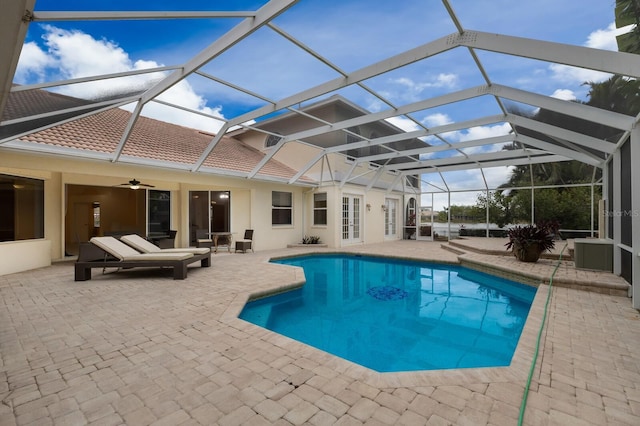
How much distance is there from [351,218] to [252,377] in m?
12.3

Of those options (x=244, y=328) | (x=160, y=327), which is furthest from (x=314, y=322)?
(x=160, y=327)

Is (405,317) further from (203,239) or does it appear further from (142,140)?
(142,140)

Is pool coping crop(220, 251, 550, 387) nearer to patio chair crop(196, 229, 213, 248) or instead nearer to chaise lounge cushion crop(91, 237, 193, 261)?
chaise lounge cushion crop(91, 237, 193, 261)

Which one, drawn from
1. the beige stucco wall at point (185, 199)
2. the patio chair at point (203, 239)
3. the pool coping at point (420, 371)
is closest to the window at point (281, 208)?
the beige stucco wall at point (185, 199)

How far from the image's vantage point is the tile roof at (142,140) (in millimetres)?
7351

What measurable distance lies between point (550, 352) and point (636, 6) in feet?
12.5

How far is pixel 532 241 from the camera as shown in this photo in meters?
8.87

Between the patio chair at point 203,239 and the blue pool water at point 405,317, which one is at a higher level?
the patio chair at point 203,239

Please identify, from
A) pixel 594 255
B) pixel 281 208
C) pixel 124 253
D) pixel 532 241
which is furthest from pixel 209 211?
pixel 594 255

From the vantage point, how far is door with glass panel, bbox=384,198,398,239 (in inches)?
694

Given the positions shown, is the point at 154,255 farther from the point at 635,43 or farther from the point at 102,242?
the point at 635,43

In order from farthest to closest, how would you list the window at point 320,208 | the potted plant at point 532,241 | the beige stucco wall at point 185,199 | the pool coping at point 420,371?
1. the window at point 320,208
2. the potted plant at point 532,241
3. the beige stucco wall at point 185,199
4. the pool coping at point 420,371

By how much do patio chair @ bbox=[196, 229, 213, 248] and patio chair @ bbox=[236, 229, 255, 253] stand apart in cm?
118

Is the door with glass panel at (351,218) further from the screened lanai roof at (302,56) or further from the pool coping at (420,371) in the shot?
the pool coping at (420,371)
